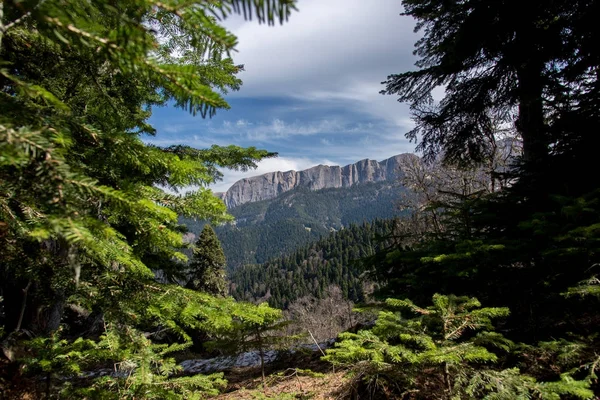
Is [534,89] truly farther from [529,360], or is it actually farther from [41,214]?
[41,214]

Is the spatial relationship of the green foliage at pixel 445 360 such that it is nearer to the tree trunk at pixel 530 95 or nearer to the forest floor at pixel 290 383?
the forest floor at pixel 290 383

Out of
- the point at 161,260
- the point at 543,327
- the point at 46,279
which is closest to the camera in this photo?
the point at 46,279

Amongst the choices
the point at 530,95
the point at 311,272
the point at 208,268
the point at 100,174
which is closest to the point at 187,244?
the point at 100,174

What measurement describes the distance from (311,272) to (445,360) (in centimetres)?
11083

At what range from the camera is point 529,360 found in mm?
2629

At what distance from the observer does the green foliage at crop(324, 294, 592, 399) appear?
1963 mm

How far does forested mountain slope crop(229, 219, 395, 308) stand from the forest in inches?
3139

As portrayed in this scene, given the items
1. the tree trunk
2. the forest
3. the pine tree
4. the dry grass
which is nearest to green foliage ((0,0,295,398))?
the forest

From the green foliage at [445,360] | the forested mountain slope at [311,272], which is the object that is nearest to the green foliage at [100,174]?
the green foliage at [445,360]

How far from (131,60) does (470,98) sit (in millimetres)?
8200

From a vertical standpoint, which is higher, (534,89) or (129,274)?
(534,89)

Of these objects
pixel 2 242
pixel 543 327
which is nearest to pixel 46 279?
pixel 2 242

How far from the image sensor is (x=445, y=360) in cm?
204

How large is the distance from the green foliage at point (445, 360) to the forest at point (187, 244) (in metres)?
0.02
